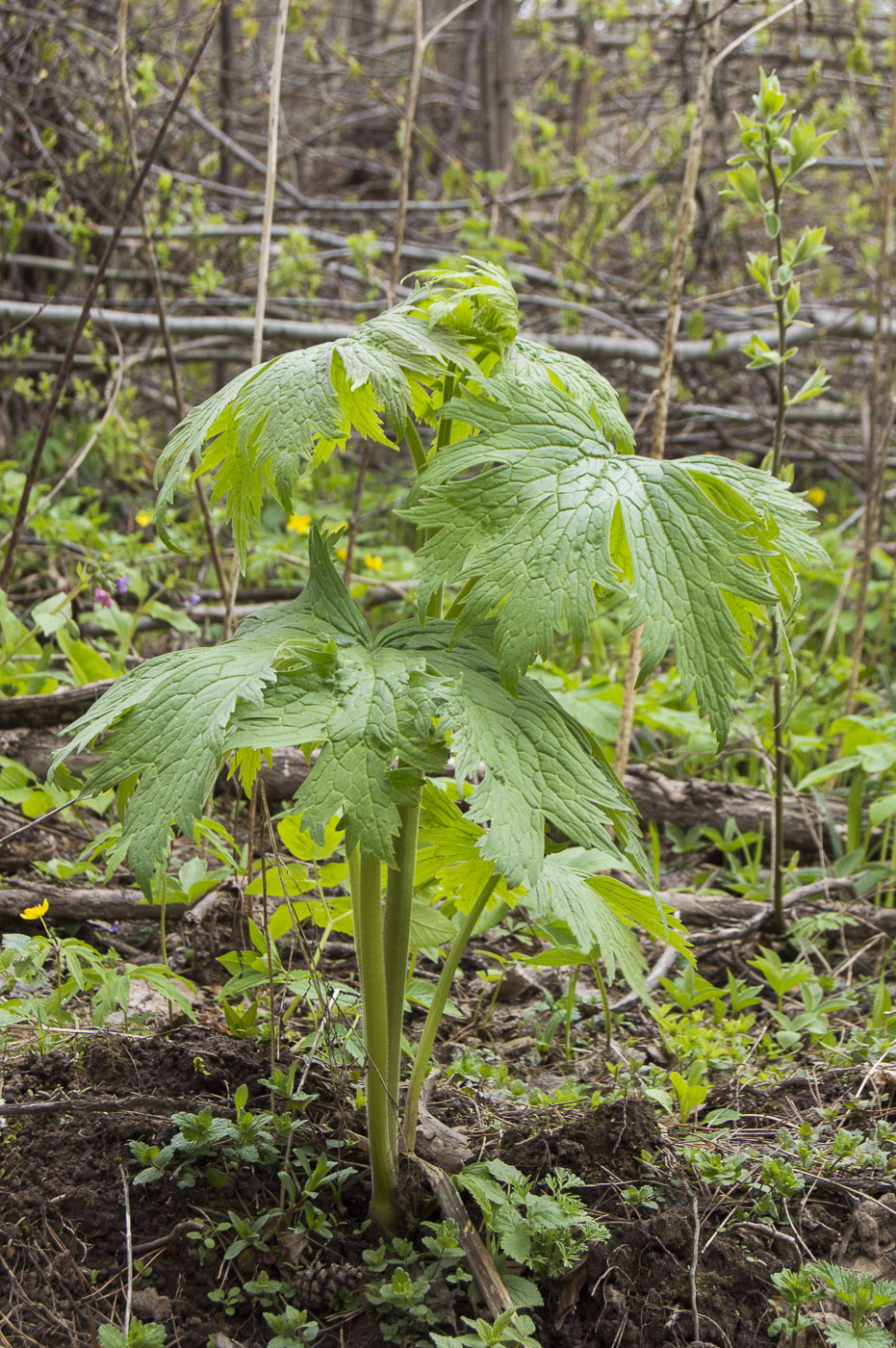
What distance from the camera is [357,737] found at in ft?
3.36

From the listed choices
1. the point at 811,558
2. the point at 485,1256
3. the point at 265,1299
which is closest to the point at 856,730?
the point at 811,558

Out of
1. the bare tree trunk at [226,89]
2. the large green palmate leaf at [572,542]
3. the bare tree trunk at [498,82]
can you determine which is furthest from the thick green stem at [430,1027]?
the bare tree trunk at [498,82]

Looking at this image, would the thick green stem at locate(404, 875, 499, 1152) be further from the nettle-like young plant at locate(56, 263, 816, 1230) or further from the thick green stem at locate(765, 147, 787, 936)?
the thick green stem at locate(765, 147, 787, 936)

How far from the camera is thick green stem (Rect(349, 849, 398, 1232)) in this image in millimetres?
1238

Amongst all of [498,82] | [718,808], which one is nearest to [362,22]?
[498,82]

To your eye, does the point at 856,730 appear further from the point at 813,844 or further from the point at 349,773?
the point at 349,773

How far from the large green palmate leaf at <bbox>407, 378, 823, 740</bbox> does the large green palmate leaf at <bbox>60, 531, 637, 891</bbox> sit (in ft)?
0.25

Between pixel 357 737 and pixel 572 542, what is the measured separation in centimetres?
29

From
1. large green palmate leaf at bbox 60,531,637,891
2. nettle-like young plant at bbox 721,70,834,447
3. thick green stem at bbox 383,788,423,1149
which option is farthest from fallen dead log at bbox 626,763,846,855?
large green palmate leaf at bbox 60,531,637,891

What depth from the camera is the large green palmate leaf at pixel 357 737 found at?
101cm

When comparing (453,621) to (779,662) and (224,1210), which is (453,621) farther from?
(779,662)

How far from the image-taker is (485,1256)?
1259 mm

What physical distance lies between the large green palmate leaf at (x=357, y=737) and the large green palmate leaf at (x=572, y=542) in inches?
3.0

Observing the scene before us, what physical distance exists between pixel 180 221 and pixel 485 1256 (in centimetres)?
480
